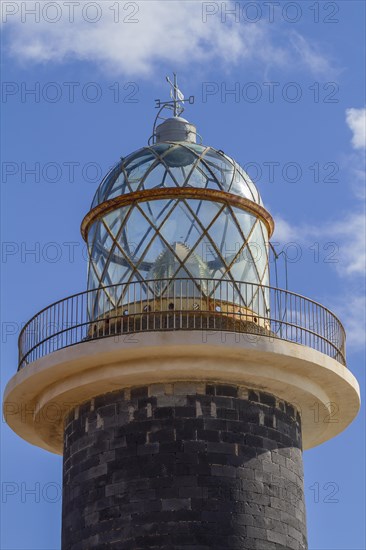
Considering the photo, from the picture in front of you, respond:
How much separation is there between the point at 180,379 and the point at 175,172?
3083 millimetres

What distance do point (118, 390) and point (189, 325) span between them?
48.1 inches

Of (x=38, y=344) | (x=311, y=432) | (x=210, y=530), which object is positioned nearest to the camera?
(x=210, y=530)

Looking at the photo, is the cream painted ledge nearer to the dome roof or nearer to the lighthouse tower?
the lighthouse tower

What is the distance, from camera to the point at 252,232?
70.3ft

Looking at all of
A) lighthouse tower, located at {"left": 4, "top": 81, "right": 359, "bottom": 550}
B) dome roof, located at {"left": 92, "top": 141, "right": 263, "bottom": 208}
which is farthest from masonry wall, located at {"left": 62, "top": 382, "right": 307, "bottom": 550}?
dome roof, located at {"left": 92, "top": 141, "right": 263, "bottom": 208}

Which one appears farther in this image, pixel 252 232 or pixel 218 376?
pixel 252 232

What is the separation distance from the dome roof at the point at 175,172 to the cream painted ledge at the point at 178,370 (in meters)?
2.56

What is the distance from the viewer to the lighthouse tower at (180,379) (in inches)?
756

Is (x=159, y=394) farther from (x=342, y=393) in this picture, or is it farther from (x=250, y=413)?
(x=342, y=393)

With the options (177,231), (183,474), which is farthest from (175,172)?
Result: (183,474)

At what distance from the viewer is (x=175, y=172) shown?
21266mm

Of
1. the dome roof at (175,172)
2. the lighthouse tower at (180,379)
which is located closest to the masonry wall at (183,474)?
the lighthouse tower at (180,379)

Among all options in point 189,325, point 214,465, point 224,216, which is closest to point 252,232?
point 224,216

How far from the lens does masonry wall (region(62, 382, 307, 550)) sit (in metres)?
19.0
